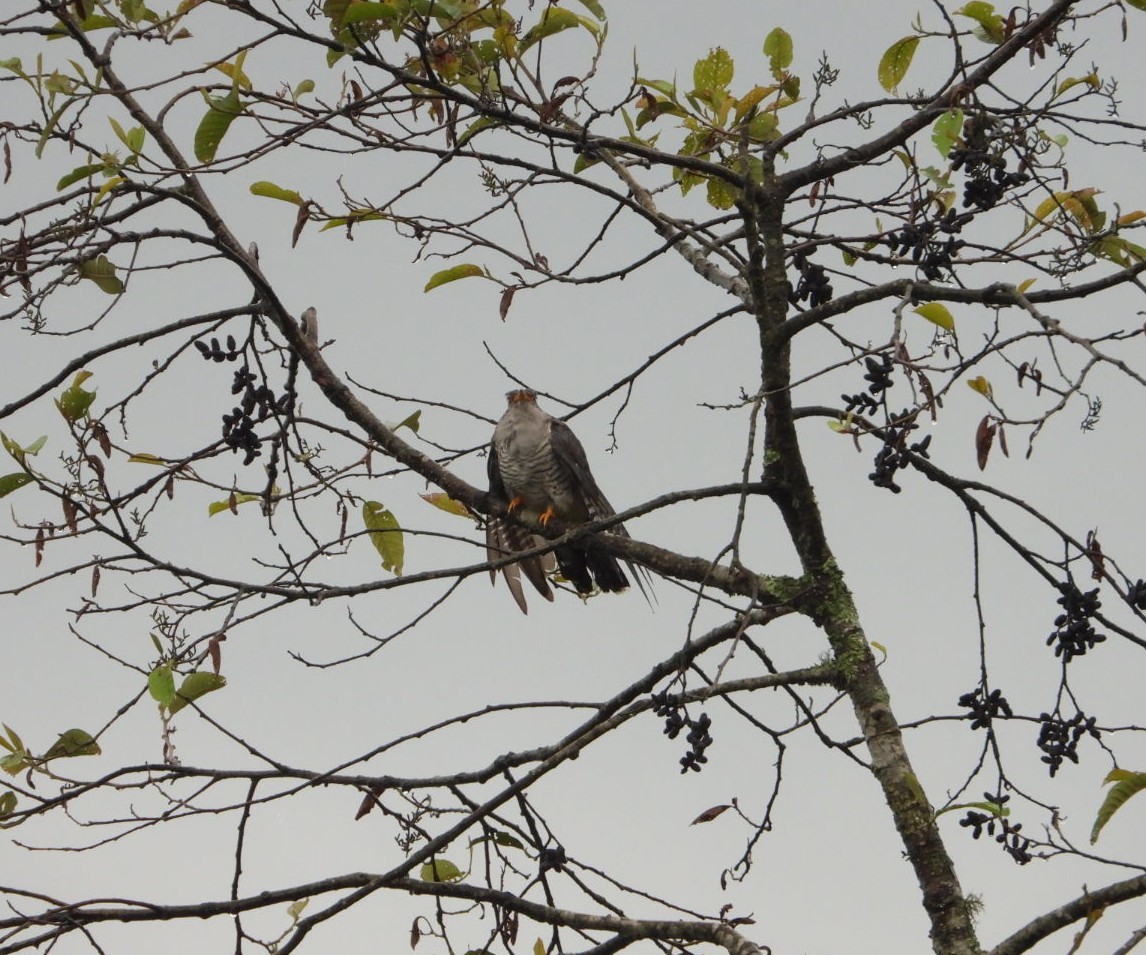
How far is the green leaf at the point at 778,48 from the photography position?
346 centimetres

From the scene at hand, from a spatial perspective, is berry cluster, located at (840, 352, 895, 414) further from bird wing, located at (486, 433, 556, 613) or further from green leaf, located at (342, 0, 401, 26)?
bird wing, located at (486, 433, 556, 613)

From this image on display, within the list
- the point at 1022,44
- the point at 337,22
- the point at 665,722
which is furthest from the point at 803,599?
the point at 337,22

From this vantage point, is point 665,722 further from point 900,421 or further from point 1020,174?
point 1020,174

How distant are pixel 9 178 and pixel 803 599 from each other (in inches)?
86.5

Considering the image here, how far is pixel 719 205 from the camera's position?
423cm

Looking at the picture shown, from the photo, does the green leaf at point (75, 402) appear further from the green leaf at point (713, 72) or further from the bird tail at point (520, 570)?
the bird tail at point (520, 570)

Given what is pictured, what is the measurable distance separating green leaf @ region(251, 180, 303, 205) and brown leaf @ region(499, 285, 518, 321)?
578 mm

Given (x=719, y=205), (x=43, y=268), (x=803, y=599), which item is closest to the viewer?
(x=43, y=268)

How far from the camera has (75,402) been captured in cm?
310

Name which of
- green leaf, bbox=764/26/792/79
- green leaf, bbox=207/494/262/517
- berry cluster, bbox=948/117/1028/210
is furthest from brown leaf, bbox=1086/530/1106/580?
green leaf, bbox=207/494/262/517

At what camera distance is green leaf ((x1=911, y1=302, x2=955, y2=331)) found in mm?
2455

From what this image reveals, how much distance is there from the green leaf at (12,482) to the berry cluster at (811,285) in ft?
6.26

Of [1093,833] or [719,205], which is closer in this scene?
[1093,833]

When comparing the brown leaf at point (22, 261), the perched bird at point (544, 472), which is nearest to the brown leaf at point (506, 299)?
the brown leaf at point (22, 261)
